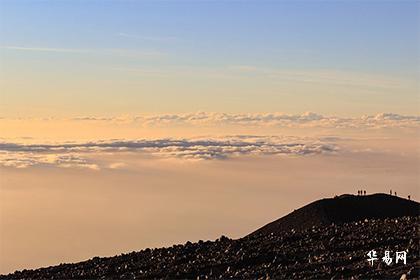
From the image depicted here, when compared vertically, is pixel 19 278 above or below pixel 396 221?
below

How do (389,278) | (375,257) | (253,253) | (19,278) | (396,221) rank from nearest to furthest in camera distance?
(389,278)
(375,257)
(253,253)
(19,278)
(396,221)

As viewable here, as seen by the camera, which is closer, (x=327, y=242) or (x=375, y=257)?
(x=375, y=257)

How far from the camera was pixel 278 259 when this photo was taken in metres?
26.5

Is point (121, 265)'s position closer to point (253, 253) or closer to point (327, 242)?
point (253, 253)

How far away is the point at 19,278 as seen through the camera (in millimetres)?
30000

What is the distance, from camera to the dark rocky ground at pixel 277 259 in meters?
23.3

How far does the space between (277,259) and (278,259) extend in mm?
35

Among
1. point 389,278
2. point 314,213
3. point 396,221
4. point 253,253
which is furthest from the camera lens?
point 314,213

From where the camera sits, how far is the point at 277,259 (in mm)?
26500

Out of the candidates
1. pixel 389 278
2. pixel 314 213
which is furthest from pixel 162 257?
pixel 314 213

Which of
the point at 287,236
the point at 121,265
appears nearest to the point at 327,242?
the point at 287,236

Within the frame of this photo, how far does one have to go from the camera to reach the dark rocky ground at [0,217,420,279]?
76.4ft

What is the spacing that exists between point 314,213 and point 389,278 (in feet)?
71.5

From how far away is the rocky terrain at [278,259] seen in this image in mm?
23250
